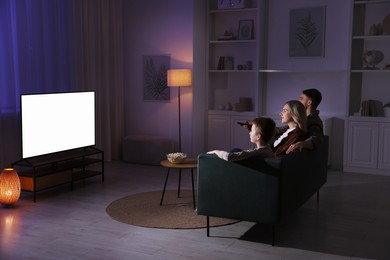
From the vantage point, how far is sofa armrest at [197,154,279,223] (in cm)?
402

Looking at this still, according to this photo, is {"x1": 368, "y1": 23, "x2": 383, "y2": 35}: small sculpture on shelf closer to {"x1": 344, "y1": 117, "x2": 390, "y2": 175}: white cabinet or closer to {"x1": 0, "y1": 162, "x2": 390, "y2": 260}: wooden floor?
{"x1": 344, "y1": 117, "x2": 390, "y2": 175}: white cabinet

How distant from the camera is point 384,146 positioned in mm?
7000

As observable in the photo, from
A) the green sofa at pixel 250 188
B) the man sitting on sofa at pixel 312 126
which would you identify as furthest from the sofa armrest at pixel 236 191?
the man sitting on sofa at pixel 312 126

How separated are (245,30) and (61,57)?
9.27ft

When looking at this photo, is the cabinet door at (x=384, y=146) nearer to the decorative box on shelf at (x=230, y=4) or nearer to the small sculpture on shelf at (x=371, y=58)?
the small sculpture on shelf at (x=371, y=58)

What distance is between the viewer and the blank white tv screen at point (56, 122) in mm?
5660

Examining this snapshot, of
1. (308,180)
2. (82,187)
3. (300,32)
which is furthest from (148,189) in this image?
(300,32)

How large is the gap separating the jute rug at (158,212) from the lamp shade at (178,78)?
2050 mm

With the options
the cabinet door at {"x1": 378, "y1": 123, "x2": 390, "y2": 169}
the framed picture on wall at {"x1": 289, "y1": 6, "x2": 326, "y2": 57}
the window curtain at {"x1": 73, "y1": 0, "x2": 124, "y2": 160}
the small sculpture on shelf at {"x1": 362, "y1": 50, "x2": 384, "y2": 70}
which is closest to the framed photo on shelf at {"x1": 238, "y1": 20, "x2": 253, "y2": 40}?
the framed picture on wall at {"x1": 289, "y1": 6, "x2": 326, "y2": 57}

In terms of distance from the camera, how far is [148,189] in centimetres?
615

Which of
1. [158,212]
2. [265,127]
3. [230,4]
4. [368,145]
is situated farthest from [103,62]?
[265,127]

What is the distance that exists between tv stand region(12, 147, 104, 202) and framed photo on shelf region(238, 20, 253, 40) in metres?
2.98

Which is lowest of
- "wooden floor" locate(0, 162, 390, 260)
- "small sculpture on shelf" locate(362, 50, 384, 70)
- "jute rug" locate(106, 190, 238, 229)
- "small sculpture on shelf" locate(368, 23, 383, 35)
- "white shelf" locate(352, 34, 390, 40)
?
"wooden floor" locate(0, 162, 390, 260)

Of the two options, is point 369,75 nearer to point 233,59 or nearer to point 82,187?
point 233,59
